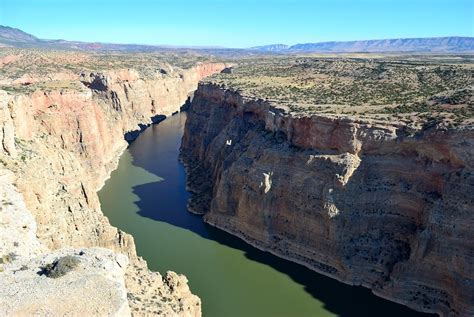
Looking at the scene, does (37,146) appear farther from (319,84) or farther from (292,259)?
(319,84)

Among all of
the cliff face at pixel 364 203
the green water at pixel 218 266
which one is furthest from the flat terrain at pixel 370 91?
the green water at pixel 218 266

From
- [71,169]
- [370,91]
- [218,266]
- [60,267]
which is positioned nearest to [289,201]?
[218,266]

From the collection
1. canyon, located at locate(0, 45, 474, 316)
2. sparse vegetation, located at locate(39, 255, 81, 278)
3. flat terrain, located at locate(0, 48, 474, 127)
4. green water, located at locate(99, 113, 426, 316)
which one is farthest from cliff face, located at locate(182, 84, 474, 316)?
sparse vegetation, located at locate(39, 255, 81, 278)

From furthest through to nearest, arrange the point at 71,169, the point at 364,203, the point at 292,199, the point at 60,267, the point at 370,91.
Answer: the point at 370,91 < the point at 71,169 < the point at 292,199 < the point at 364,203 < the point at 60,267

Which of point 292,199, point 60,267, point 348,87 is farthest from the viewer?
point 348,87

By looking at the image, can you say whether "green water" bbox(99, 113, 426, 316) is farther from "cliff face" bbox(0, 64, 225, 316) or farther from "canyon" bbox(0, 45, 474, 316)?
"cliff face" bbox(0, 64, 225, 316)

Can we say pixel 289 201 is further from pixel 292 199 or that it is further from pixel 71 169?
pixel 71 169
